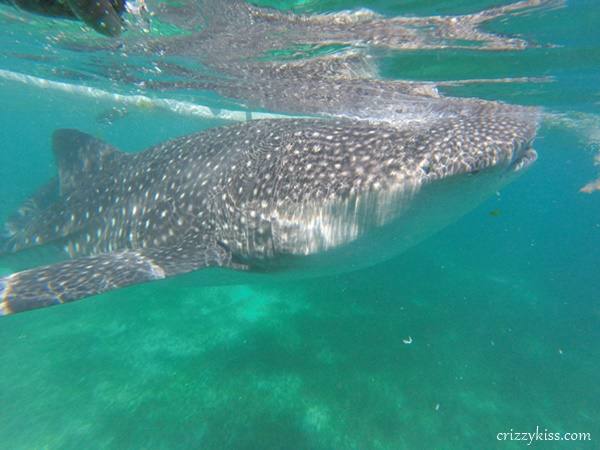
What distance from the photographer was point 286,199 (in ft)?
16.4

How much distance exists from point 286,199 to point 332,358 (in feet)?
15.5

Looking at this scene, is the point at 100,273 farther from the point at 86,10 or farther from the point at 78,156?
the point at 78,156

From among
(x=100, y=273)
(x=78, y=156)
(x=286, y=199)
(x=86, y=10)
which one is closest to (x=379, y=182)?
(x=286, y=199)

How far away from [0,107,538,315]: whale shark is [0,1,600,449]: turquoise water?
129 centimetres

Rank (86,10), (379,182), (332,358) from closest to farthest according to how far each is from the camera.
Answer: (86,10), (379,182), (332,358)

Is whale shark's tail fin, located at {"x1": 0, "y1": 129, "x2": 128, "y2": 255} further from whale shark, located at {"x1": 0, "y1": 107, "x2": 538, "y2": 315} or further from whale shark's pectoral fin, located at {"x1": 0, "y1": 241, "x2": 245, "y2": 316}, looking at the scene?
whale shark's pectoral fin, located at {"x1": 0, "y1": 241, "x2": 245, "y2": 316}

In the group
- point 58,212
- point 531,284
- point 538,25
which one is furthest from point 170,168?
point 531,284

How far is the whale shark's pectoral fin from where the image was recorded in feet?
12.9

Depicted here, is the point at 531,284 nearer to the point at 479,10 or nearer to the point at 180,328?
the point at 479,10

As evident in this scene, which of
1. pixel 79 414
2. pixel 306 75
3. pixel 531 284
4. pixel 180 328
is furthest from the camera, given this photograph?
pixel 531 284

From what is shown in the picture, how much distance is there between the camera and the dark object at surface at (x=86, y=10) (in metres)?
1.78

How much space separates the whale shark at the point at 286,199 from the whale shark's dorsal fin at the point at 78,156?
1.68 meters

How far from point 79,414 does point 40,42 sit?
13.9 meters

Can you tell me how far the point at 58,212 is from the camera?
765cm
